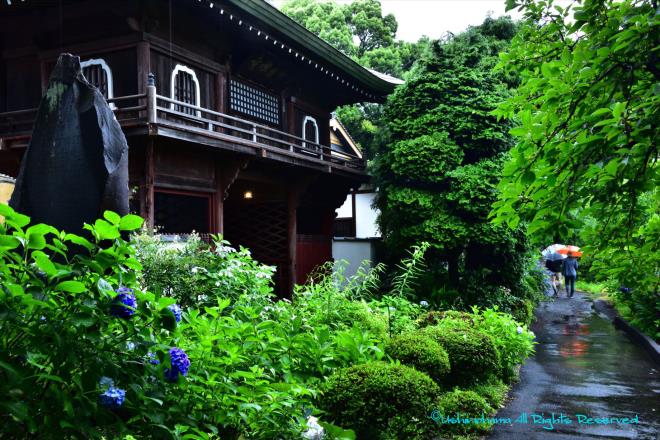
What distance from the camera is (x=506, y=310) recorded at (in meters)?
12.4

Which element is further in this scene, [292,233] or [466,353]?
[292,233]

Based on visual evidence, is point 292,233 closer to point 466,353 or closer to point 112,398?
point 466,353

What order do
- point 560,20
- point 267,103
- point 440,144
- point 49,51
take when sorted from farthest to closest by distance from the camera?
point 267,103 → point 440,144 → point 49,51 → point 560,20

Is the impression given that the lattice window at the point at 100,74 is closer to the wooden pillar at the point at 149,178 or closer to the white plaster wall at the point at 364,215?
the wooden pillar at the point at 149,178

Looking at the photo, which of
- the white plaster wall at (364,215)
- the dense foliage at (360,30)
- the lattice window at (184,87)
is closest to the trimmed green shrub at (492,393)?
the lattice window at (184,87)

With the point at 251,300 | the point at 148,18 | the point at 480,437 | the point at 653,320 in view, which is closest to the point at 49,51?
the point at 148,18

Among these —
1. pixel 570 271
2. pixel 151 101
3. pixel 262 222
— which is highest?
pixel 151 101

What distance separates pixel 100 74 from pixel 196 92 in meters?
2.06

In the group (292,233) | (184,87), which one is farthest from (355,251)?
(184,87)

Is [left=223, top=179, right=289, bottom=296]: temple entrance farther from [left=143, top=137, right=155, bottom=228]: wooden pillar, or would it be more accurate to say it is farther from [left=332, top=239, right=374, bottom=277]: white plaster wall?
[left=143, top=137, right=155, bottom=228]: wooden pillar

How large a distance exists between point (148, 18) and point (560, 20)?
8.85 m

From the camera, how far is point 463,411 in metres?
5.79

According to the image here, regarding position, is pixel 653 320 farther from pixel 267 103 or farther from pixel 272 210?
pixel 267 103

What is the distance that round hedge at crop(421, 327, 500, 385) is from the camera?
6668mm
